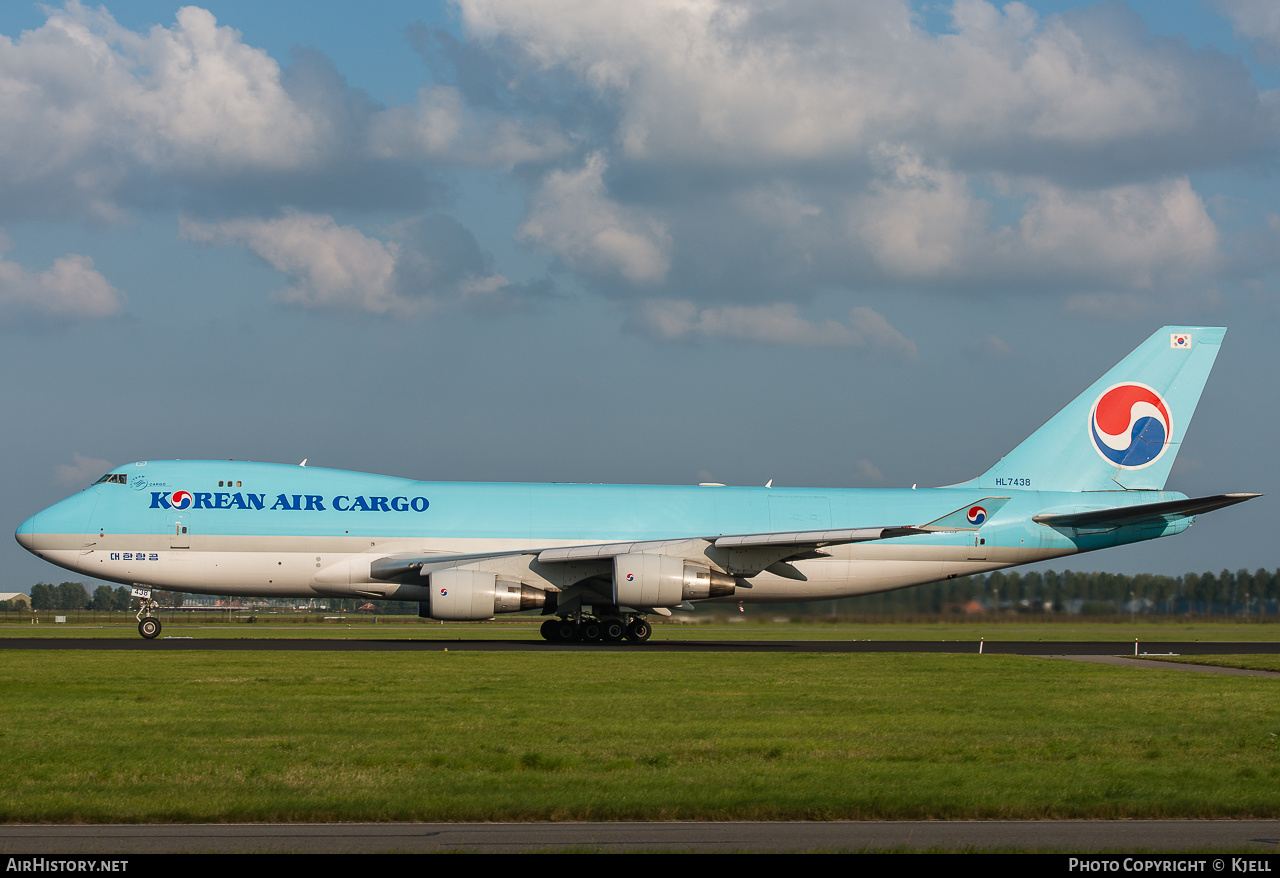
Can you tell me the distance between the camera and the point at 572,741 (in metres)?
13.6

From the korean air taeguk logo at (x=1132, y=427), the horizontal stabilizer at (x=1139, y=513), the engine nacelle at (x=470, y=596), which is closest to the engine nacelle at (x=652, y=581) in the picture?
the engine nacelle at (x=470, y=596)

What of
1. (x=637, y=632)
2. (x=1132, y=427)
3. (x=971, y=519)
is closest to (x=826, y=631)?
(x=971, y=519)

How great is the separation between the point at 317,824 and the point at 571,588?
24.5 m

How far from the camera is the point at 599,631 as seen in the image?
34219 mm

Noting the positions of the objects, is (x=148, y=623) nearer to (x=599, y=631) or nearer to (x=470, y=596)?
(x=470, y=596)

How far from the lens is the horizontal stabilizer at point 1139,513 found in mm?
33438

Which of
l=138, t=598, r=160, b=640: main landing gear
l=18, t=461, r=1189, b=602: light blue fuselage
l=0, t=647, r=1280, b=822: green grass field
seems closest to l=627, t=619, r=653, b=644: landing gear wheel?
l=18, t=461, r=1189, b=602: light blue fuselage

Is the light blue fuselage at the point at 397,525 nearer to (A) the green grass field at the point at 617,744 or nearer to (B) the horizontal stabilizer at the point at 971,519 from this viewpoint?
(B) the horizontal stabilizer at the point at 971,519

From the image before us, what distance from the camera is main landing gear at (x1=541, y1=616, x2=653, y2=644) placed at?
34000 millimetres

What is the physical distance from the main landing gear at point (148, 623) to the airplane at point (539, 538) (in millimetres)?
73

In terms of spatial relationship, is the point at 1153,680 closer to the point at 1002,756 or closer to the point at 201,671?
the point at 1002,756

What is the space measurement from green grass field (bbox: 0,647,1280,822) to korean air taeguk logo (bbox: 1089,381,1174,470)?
687 inches

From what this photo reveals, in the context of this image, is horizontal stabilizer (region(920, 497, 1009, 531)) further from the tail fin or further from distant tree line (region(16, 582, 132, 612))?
distant tree line (region(16, 582, 132, 612))
